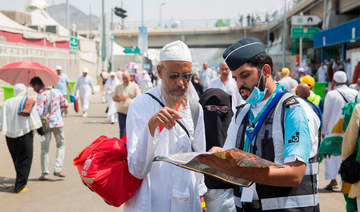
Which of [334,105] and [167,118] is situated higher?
[167,118]

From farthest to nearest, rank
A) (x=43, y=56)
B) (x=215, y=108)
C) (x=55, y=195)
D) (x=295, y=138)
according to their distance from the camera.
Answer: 1. (x=43, y=56)
2. (x=55, y=195)
3. (x=215, y=108)
4. (x=295, y=138)

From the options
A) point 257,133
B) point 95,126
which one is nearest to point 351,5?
point 95,126

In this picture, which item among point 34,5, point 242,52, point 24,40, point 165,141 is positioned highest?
point 34,5

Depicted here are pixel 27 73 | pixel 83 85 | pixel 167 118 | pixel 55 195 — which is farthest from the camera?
pixel 83 85

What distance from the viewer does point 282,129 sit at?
7.88ft

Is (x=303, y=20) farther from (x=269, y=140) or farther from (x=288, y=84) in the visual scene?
(x=269, y=140)

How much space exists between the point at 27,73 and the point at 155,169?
6.67m

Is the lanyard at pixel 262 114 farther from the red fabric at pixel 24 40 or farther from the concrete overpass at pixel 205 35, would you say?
the concrete overpass at pixel 205 35

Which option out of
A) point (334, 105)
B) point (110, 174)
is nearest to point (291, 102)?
point (110, 174)

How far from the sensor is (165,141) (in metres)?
3.02

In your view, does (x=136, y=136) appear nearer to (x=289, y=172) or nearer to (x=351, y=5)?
(x=289, y=172)

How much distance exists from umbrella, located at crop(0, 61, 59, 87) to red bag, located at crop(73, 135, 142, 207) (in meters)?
5.98

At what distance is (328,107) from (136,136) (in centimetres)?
568

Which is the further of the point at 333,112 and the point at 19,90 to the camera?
the point at 19,90
